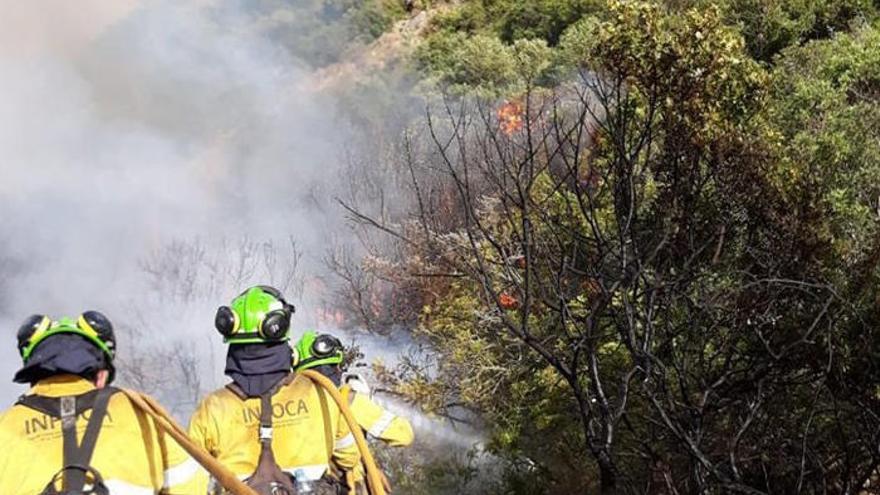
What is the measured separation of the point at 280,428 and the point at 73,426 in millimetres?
1119

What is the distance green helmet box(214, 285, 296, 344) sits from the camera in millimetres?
3471

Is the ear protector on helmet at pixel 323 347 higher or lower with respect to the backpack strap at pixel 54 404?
higher

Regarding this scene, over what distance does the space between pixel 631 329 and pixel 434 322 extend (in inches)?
357

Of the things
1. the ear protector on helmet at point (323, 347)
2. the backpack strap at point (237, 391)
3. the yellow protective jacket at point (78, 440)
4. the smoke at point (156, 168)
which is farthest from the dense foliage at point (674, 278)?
the smoke at point (156, 168)

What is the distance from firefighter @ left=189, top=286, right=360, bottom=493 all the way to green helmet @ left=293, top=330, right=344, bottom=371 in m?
0.77

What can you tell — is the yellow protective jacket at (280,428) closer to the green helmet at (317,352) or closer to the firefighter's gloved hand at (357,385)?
the firefighter's gloved hand at (357,385)

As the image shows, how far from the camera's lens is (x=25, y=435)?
2.55 metres

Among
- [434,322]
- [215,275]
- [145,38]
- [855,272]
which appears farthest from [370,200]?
[145,38]

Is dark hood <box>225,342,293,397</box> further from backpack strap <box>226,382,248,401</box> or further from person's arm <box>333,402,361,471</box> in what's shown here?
person's arm <box>333,402,361,471</box>

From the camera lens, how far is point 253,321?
3480mm

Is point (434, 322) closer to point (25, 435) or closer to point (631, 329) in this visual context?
point (631, 329)

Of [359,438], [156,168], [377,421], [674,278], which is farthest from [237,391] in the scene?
[156,168]

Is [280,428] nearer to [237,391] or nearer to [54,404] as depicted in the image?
[237,391]

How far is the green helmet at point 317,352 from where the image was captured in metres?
4.42
